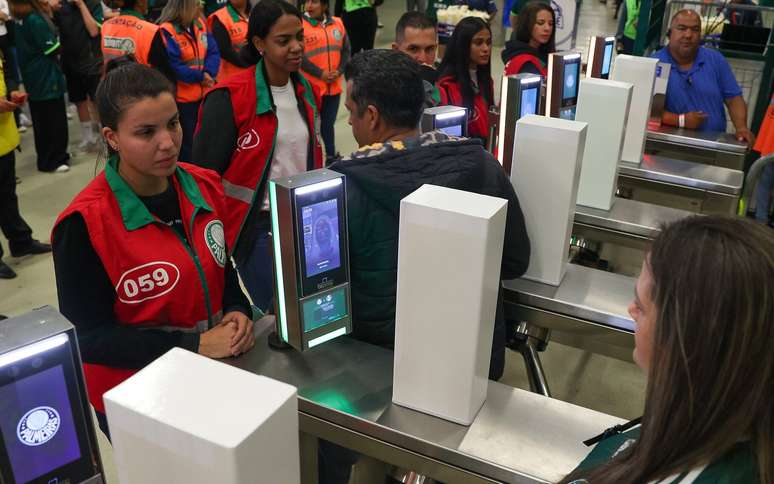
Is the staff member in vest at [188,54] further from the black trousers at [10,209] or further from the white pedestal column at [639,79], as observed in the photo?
the white pedestal column at [639,79]

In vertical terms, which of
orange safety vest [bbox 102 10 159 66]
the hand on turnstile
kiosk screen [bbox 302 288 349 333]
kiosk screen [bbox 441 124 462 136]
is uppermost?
orange safety vest [bbox 102 10 159 66]

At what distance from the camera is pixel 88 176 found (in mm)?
5172

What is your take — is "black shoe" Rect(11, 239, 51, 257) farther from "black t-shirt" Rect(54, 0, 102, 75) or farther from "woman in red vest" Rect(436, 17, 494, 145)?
"woman in red vest" Rect(436, 17, 494, 145)

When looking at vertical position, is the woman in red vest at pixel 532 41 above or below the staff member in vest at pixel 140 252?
above

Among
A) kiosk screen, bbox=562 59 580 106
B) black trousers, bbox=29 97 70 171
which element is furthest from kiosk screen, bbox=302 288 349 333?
black trousers, bbox=29 97 70 171

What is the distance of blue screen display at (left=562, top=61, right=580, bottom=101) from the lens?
2.91 metres

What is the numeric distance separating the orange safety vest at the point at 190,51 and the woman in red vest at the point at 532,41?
1.98 meters

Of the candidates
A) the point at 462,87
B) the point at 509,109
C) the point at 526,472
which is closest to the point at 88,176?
the point at 462,87

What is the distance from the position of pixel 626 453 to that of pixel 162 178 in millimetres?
1167

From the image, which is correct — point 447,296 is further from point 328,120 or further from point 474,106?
point 328,120

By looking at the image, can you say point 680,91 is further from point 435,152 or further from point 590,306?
point 435,152

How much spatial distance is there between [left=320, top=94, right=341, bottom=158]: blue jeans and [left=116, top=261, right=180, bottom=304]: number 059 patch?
3642mm

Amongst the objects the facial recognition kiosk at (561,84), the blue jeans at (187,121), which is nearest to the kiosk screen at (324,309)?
the facial recognition kiosk at (561,84)

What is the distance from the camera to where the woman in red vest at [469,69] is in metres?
3.10
